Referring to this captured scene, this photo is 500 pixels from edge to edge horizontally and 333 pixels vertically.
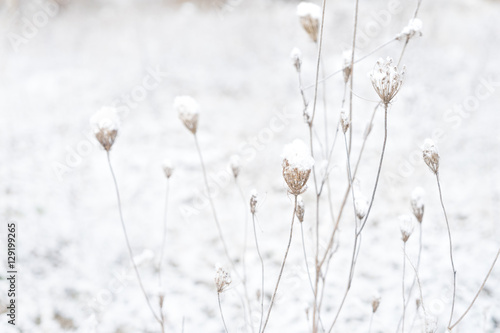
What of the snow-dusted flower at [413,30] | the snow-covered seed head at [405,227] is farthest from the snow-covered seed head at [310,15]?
the snow-covered seed head at [405,227]

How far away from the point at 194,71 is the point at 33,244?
14.0 ft

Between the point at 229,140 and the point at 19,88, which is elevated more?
the point at 19,88

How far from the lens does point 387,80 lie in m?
0.91

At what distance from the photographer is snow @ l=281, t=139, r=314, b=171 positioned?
896 millimetres

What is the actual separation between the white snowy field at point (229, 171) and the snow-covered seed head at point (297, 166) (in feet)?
0.79

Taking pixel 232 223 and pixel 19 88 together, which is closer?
pixel 232 223

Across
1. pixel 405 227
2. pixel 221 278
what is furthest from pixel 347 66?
pixel 221 278

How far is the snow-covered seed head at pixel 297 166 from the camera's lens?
2.94ft

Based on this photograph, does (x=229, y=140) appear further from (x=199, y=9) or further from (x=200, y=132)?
(x=199, y=9)

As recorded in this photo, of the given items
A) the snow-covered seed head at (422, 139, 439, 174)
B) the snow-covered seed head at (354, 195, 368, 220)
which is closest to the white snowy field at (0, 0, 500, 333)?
the snow-covered seed head at (354, 195, 368, 220)

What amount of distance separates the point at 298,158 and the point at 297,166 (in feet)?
0.08

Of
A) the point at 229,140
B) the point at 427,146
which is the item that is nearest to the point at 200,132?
the point at 229,140

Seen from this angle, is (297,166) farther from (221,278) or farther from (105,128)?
(105,128)

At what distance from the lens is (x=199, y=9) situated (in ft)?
29.2
